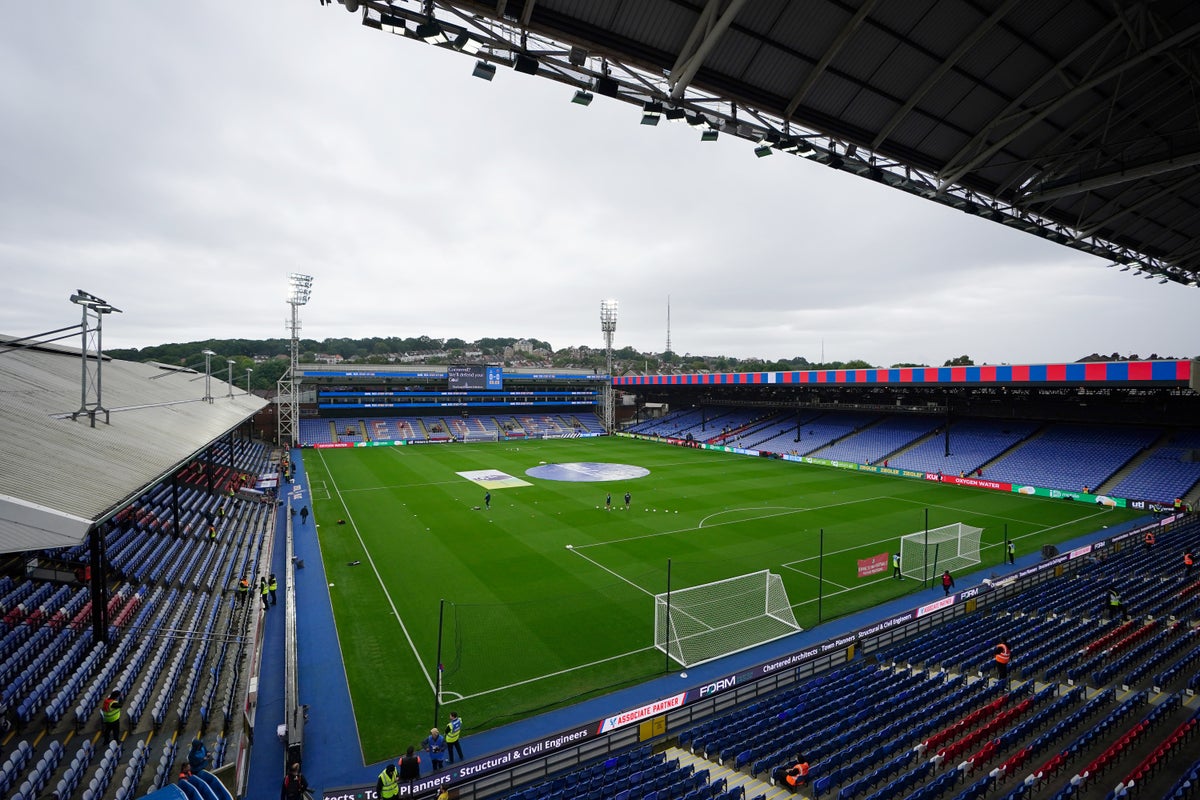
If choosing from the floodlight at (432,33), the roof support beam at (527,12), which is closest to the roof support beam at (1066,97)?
the roof support beam at (527,12)

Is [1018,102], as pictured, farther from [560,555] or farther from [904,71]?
[560,555]

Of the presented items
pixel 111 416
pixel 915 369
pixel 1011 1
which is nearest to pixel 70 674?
pixel 111 416

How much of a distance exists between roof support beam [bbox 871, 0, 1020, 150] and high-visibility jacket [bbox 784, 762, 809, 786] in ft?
44.0

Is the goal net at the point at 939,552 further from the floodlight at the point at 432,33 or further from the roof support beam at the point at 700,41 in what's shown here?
the floodlight at the point at 432,33

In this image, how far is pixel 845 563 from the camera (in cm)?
2294

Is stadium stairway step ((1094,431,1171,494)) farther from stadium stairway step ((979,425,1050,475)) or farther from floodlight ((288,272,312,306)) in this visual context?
floodlight ((288,272,312,306))

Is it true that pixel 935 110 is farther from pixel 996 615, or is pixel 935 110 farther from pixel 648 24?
pixel 996 615

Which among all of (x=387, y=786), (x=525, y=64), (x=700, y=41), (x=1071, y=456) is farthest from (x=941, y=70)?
(x=1071, y=456)

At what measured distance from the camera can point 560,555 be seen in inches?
954

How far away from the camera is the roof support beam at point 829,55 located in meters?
10.2

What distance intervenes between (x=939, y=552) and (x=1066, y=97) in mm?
17163

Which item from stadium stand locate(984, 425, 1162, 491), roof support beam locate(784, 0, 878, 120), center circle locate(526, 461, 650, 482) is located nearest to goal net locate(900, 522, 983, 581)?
stadium stand locate(984, 425, 1162, 491)

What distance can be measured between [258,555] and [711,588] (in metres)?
18.3

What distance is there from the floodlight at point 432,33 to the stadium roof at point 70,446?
9516mm
